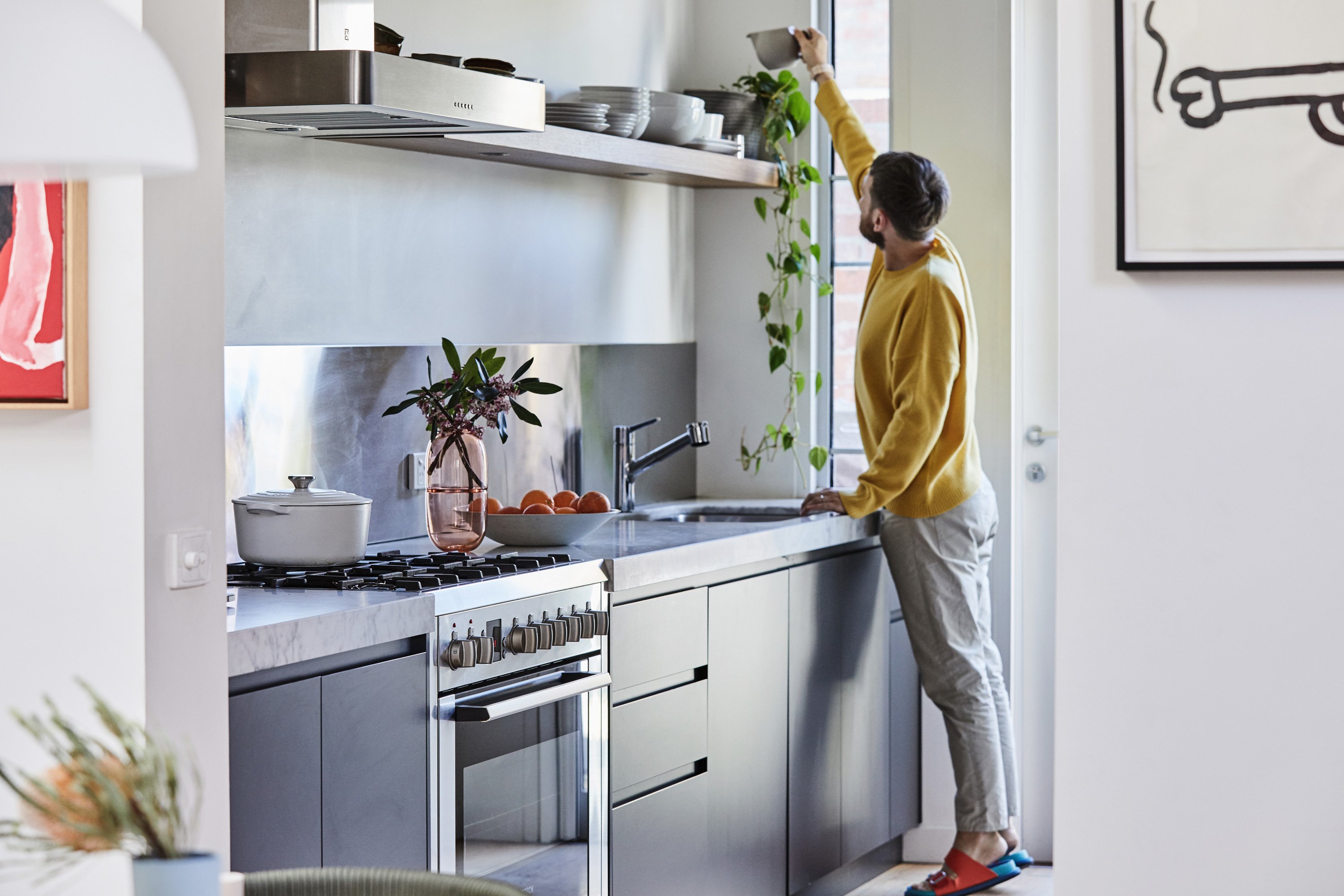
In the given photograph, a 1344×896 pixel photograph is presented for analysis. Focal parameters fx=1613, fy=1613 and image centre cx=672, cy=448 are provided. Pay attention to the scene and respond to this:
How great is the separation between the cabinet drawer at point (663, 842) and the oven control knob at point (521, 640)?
0.47 meters

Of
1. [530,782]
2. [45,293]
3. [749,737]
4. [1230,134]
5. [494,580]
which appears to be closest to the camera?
[45,293]

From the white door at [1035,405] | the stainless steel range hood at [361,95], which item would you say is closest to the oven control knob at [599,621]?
the stainless steel range hood at [361,95]

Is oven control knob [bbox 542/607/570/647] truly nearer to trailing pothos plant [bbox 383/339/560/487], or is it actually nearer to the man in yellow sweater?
trailing pothos plant [bbox 383/339/560/487]

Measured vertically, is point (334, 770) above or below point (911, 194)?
below

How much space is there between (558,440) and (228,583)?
4.50 feet

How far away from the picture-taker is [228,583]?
2.73 m

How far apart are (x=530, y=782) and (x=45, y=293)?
4.13 feet

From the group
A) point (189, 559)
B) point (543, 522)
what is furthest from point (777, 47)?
point (189, 559)

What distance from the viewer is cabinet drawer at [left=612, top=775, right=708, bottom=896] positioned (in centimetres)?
314

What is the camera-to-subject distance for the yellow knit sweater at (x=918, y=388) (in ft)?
12.6

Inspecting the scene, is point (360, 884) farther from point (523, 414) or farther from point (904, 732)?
point (904, 732)

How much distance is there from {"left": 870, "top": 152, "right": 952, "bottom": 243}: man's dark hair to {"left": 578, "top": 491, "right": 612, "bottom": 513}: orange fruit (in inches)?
42.9

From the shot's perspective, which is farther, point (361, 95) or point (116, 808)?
point (361, 95)

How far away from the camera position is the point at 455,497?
319 centimetres
